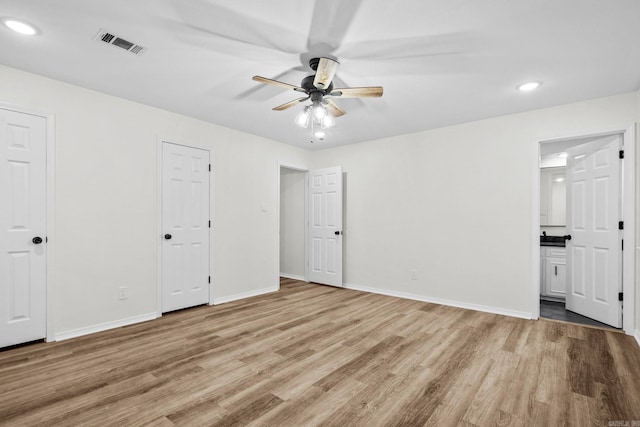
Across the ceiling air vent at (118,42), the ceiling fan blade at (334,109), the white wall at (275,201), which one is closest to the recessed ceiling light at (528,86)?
the white wall at (275,201)

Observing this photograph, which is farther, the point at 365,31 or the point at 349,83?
the point at 349,83

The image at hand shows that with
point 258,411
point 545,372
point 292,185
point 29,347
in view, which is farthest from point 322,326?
point 292,185

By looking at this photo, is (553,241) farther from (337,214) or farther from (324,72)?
(324,72)

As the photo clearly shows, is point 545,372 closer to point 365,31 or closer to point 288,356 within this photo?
point 288,356

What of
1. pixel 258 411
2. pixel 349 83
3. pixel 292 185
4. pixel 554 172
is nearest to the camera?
pixel 258 411

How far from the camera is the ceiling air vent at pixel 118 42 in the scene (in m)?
2.27

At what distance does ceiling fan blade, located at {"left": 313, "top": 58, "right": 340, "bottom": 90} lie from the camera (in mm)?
2365

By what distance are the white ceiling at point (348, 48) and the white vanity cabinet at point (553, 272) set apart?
8.05 feet

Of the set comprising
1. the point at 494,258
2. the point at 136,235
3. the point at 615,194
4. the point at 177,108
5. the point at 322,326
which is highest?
A: the point at 177,108

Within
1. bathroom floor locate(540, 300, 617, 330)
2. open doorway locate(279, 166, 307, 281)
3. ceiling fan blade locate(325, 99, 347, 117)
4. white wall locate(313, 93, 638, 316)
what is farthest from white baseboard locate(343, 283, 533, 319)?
ceiling fan blade locate(325, 99, 347, 117)

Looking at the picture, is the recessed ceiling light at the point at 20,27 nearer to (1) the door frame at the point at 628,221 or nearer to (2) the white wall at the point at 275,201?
(2) the white wall at the point at 275,201

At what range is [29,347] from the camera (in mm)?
2838

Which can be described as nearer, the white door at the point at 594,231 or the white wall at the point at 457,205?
the white door at the point at 594,231

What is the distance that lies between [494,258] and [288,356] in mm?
2925
